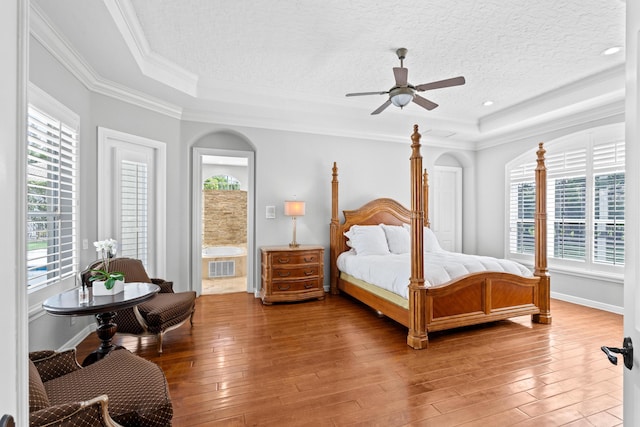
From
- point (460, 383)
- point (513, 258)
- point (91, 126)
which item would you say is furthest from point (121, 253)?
point (513, 258)

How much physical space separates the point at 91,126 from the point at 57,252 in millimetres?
1426

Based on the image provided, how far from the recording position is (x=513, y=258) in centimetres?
562

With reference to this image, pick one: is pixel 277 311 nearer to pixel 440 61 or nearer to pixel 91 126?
pixel 91 126

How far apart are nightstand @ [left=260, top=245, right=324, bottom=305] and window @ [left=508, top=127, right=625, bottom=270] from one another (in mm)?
3641

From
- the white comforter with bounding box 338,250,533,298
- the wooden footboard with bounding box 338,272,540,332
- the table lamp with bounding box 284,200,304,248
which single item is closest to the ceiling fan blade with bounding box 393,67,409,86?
the white comforter with bounding box 338,250,533,298

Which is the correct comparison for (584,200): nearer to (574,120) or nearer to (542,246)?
(574,120)

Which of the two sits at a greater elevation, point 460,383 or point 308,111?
point 308,111

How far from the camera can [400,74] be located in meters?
2.99

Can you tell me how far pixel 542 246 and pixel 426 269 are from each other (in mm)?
1619

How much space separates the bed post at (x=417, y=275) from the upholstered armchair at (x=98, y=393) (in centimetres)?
228

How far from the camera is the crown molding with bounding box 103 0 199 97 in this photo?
8.29 ft

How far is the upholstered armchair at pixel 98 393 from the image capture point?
4.09ft

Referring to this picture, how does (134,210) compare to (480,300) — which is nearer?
(480,300)
